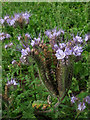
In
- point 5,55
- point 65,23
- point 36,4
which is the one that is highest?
point 36,4

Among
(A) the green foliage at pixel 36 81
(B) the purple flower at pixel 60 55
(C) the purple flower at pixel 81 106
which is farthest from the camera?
(A) the green foliage at pixel 36 81

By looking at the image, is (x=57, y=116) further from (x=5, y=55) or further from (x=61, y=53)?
(x=5, y=55)

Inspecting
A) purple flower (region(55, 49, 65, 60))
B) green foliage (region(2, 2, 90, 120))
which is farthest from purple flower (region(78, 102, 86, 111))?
purple flower (region(55, 49, 65, 60))

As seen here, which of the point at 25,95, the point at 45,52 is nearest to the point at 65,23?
the point at 25,95

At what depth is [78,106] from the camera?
105 centimetres

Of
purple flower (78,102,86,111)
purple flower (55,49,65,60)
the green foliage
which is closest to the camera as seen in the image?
purple flower (55,49,65,60)

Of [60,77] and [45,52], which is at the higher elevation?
[45,52]

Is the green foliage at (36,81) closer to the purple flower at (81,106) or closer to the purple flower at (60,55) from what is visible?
the purple flower at (81,106)

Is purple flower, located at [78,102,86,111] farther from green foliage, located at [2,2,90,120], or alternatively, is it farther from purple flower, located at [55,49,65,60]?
purple flower, located at [55,49,65,60]

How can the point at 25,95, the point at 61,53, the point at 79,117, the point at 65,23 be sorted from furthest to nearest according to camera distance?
1. the point at 65,23
2. the point at 25,95
3. the point at 79,117
4. the point at 61,53

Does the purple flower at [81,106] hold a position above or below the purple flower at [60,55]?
below

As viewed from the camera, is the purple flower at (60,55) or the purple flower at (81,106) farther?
the purple flower at (81,106)

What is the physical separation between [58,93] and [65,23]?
1338 millimetres

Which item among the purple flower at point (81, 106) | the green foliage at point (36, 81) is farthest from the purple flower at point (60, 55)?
the purple flower at point (81, 106)
